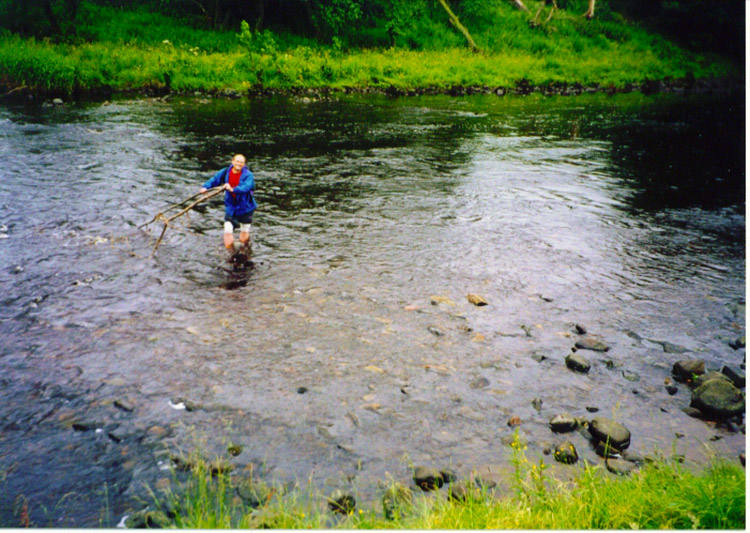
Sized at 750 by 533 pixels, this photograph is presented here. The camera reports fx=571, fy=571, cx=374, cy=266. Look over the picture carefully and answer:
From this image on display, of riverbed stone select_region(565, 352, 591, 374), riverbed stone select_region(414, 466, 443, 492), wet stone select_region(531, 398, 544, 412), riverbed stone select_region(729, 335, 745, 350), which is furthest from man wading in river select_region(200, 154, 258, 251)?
riverbed stone select_region(729, 335, 745, 350)

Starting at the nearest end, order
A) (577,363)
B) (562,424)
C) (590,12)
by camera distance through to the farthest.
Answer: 1. (562,424)
2. (577,363)
3. (590,12)

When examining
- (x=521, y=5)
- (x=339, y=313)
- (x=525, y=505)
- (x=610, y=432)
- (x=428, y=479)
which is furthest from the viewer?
(x=521, y=5)

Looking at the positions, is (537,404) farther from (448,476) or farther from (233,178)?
(233,178)

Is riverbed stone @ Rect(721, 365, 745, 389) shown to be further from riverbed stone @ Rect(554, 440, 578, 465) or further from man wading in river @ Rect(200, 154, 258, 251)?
man wading in river @ Rect(200, 154, 258, 251)

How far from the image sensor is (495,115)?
26.7 meters

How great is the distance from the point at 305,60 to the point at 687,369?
31362mm

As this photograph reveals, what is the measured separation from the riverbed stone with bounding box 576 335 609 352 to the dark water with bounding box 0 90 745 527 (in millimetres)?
166

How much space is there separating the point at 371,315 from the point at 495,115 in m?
21.1

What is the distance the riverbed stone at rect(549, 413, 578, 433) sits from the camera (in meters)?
5.57

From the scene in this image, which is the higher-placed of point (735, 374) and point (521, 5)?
point (521, 5)

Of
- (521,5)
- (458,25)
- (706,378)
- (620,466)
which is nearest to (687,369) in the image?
(706,378)

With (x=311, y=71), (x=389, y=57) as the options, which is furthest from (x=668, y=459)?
(x=389, y=57)

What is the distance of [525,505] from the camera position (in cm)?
415

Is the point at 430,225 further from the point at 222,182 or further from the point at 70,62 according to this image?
the point at 70,62
